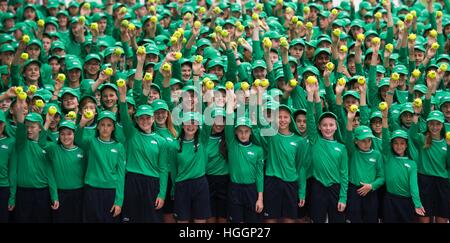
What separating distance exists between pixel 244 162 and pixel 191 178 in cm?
60

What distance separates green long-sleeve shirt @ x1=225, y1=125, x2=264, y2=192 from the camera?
900 cm

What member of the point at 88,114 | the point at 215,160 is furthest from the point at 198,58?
the point at 88,114

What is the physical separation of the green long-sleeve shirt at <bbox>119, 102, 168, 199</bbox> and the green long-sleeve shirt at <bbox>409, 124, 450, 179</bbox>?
2.83m

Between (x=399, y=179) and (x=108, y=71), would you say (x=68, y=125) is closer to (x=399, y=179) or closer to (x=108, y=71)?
(x=108, y=71)

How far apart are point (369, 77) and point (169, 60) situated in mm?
2544

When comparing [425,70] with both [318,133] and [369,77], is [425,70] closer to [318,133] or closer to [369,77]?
[369,77]

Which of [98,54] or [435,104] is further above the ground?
[98,54]

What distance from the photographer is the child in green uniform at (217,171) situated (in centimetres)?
915

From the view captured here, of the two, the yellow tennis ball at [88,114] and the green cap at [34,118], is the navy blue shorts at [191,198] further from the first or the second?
the green cap at [34,118]

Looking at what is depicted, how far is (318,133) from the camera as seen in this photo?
9.27m

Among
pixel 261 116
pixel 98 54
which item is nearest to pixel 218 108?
pixel 261 116

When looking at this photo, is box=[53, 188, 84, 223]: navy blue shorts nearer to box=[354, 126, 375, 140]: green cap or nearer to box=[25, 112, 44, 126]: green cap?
box=[25, 112, 44, 126]: green cap

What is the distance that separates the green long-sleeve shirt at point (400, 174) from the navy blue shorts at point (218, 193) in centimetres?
180
